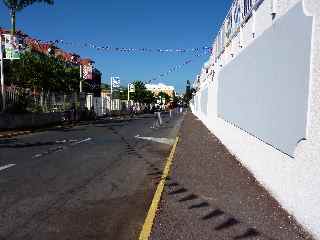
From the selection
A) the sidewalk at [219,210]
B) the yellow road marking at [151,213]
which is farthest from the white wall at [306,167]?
the yellow road marking at [151,213]

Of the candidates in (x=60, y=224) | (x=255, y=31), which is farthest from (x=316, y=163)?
(x=255, y=31)

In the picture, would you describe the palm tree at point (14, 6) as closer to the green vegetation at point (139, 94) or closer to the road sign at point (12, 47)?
the road sign at point (12, 47)

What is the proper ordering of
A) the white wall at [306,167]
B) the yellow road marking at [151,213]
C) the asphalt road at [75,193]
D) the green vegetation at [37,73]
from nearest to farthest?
the white wall at [306,167]
the yellow road marking at [151,213]
the asphalt road at [75,193]
the green vegetation at [37,73]

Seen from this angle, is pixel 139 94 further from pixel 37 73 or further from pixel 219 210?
pixel 219 210

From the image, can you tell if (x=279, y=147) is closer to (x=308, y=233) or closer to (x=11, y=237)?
(x=308, y=233)

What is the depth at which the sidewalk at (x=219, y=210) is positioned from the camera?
580 centimetres

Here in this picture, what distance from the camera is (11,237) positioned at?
5723 millimetres

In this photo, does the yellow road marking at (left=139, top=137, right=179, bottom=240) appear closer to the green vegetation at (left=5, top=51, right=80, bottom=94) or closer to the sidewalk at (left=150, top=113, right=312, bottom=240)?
the sidewalk at (left=150, top=113, right=312, bottom=240)

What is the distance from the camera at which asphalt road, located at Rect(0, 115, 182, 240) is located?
614 cm

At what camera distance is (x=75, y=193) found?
8492mm

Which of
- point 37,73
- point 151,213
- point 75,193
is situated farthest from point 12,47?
point 151,213

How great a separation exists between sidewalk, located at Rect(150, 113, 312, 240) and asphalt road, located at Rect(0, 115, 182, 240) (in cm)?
43

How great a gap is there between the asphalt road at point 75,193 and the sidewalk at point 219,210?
431 mm

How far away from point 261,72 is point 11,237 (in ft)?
18.0
